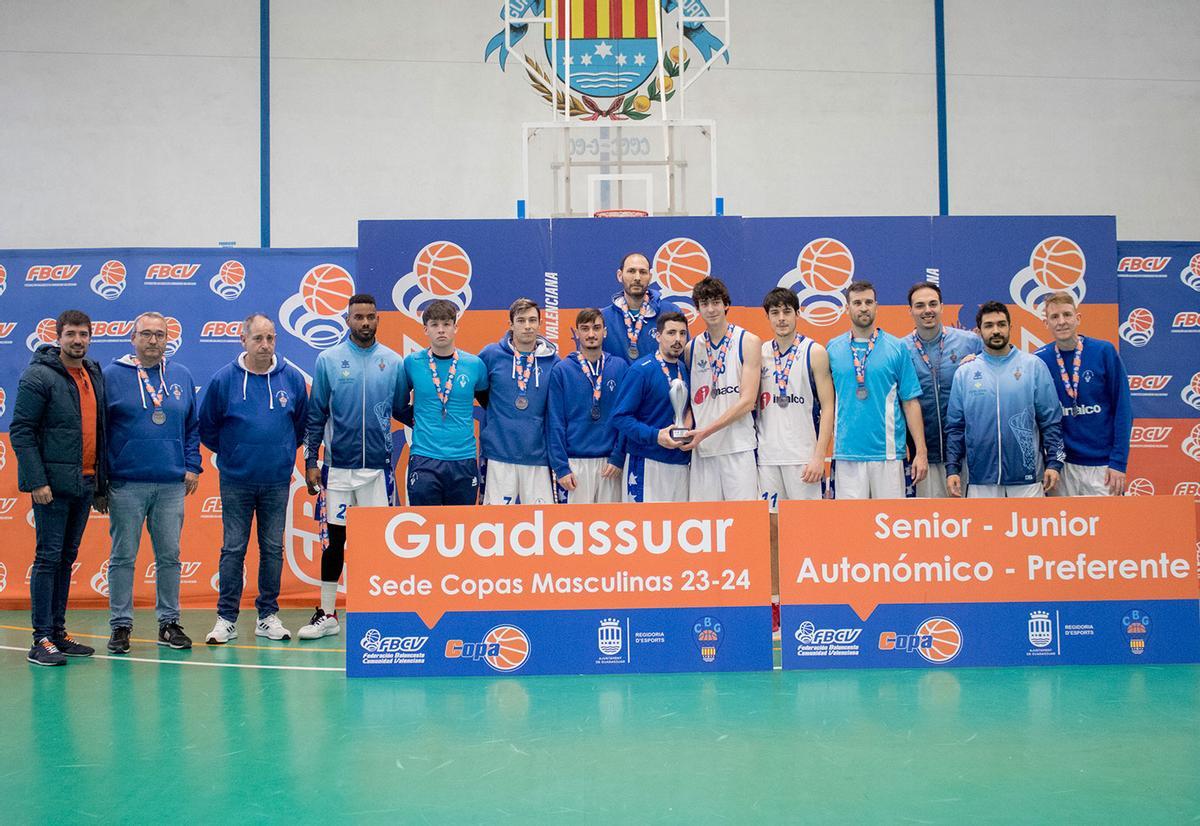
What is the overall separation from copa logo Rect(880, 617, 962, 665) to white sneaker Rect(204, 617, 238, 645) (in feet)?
14.1

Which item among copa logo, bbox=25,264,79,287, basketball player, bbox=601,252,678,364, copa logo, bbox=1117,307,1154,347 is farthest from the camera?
copa logo, bbox=1117,307,1154,347

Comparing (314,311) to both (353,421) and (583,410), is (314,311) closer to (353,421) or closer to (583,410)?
(353,421)

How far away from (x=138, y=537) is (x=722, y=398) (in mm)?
4051

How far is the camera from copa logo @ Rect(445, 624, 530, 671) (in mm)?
5727

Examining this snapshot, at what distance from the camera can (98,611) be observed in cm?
852

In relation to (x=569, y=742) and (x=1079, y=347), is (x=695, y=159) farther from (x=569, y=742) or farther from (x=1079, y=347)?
(x=569, y=742)

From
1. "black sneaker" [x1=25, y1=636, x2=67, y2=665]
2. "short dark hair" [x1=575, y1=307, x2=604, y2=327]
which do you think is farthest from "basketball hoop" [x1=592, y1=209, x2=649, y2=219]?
"black sneaker" [x1=25, y1=636, x2=67, y2=665]

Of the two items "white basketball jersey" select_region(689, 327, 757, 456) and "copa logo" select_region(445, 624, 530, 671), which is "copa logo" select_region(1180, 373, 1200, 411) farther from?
"copa logo" select_region(445, 624, 530, 671)

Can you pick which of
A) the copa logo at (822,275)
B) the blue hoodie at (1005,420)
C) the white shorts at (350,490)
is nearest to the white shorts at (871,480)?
the blue hoodie at (1005,420)

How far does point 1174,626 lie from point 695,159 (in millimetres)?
5480

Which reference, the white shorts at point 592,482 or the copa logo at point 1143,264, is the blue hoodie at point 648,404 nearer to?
the white shorts at point 592,482

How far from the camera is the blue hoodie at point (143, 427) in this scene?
6766 mm

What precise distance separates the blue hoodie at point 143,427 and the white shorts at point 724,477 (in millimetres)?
3406

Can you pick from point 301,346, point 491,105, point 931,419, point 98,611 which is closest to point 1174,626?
point 931,419
